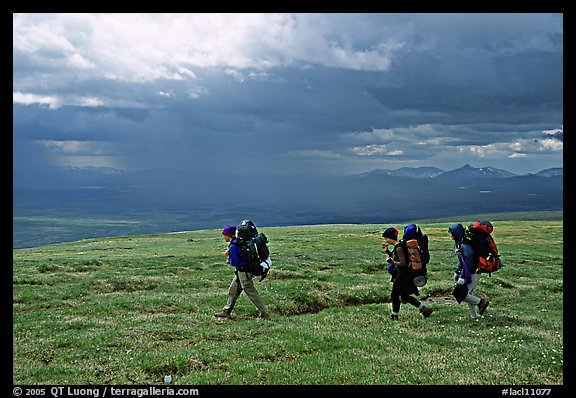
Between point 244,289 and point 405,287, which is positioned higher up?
point 405,287

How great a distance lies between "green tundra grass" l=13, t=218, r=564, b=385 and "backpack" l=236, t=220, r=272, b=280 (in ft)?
7.53

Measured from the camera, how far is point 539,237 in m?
85.9

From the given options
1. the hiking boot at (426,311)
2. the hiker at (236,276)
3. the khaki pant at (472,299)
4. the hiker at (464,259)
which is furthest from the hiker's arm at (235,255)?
the khaki pant at (472,299)

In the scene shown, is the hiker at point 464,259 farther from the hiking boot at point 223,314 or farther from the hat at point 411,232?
the hiking boot at point 223,314

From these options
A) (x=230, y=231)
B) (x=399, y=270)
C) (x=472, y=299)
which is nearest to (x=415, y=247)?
(x=399, y=270)

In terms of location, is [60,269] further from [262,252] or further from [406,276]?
[406,276]

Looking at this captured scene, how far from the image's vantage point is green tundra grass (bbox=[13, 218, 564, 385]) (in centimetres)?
1262

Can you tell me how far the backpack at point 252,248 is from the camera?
18922 mm

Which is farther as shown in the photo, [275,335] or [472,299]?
[472,299]

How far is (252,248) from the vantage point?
18.9m

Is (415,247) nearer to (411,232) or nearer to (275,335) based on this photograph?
(411,232)

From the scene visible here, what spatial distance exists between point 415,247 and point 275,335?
271 inches
